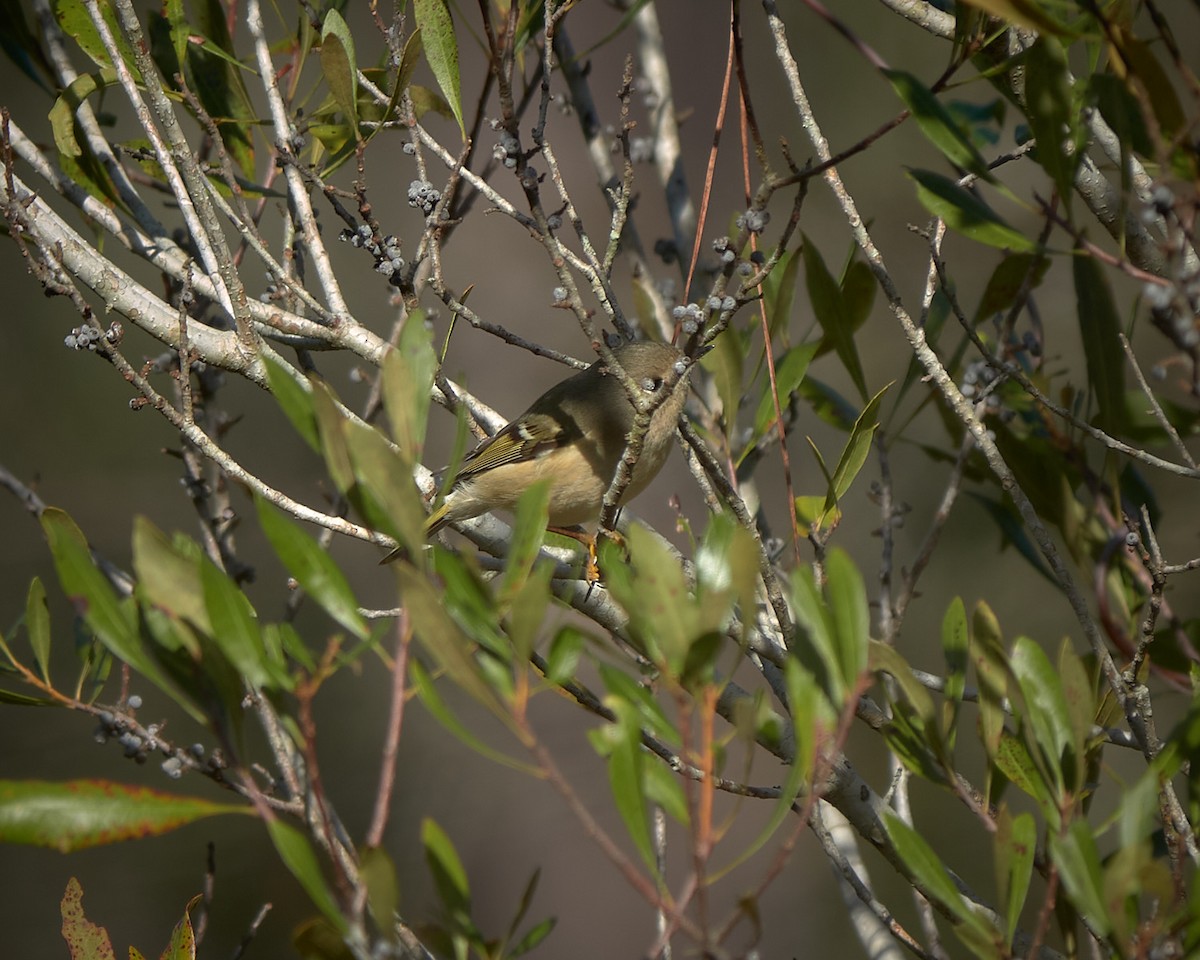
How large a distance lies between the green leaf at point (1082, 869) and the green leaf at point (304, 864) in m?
0.57

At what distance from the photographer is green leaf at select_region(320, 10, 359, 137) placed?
1694 mm

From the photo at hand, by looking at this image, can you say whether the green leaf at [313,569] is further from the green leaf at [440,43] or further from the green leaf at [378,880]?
the green leaf at [440,43]

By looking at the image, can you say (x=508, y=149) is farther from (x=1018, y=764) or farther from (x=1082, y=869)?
(x=1082, y=869)

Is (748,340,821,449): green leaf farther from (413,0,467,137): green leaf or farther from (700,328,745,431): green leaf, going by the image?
(413,0,467,137): green leaf

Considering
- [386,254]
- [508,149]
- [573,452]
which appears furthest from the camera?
[573,452]

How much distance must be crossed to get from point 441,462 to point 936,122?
487 cm

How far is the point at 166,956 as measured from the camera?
1423 millimetres

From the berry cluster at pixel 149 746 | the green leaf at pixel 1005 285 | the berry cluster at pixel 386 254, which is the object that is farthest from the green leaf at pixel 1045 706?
the berry cluster at pixel 386 254

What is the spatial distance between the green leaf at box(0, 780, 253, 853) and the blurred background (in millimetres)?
4335

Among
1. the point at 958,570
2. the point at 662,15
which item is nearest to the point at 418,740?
the point at 958,570

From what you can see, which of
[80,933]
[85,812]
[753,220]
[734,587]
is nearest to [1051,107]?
[753,220]

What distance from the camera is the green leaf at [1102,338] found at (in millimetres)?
1756

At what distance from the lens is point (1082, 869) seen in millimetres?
923

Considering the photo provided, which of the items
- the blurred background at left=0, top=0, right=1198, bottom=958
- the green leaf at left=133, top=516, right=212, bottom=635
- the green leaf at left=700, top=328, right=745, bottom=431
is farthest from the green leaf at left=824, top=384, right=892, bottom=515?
the blurred background at left=0, top=0, right=1198, bottom=958
